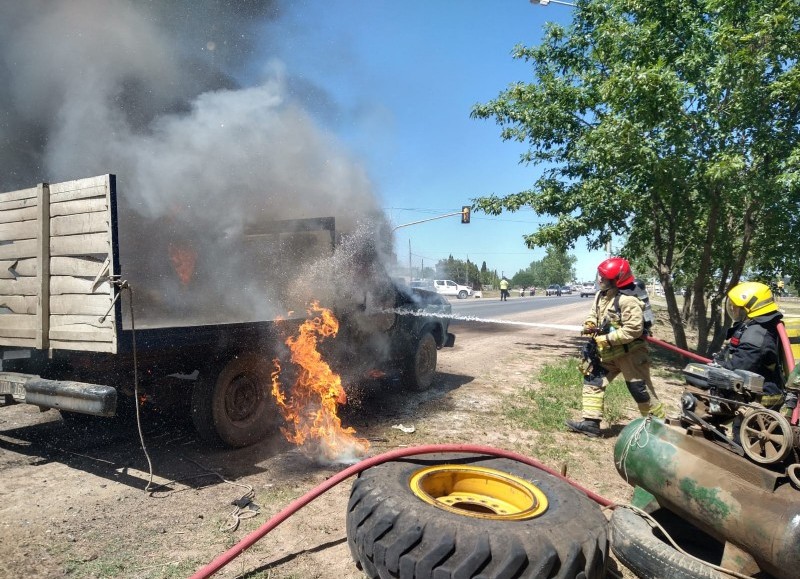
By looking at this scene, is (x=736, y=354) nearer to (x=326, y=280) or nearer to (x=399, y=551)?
(x=399, y=551)

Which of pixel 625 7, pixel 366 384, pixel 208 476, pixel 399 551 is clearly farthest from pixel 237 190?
pixel 625 7

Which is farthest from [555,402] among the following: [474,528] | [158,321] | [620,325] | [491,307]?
[491,307]

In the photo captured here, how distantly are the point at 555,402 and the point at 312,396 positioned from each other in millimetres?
3654

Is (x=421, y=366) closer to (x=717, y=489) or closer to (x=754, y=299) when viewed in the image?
(x=754, y=299)

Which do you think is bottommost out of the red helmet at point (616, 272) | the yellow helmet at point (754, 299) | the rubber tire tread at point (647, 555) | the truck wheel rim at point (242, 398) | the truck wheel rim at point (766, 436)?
the rubber tire tread at point (647, 555)

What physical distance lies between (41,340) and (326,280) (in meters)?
2.87

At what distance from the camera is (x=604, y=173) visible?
36.4ft

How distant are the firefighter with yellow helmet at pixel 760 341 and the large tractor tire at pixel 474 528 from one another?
1.81 m

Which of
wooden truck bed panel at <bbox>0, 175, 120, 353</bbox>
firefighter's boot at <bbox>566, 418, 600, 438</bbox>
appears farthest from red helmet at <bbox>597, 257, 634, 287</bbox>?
wooden truck bed panel at <bbox>0, 175, 120, 353</bbox>

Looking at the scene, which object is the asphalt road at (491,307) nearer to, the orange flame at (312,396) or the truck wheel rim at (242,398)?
the orange flame at (312,396)

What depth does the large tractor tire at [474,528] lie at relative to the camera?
2137mm

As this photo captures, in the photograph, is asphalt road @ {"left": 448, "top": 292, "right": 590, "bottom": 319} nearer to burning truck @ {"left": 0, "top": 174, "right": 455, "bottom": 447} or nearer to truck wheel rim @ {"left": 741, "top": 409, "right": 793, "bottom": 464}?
burning truck @ {"left": 0, "top": 174, "right": 455, "bottom": 447}

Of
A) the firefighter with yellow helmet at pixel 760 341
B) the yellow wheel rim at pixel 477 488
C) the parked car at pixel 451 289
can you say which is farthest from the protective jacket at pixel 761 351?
the parked car at pixel 451 289

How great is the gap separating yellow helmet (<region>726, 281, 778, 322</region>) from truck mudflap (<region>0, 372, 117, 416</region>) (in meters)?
4.72
